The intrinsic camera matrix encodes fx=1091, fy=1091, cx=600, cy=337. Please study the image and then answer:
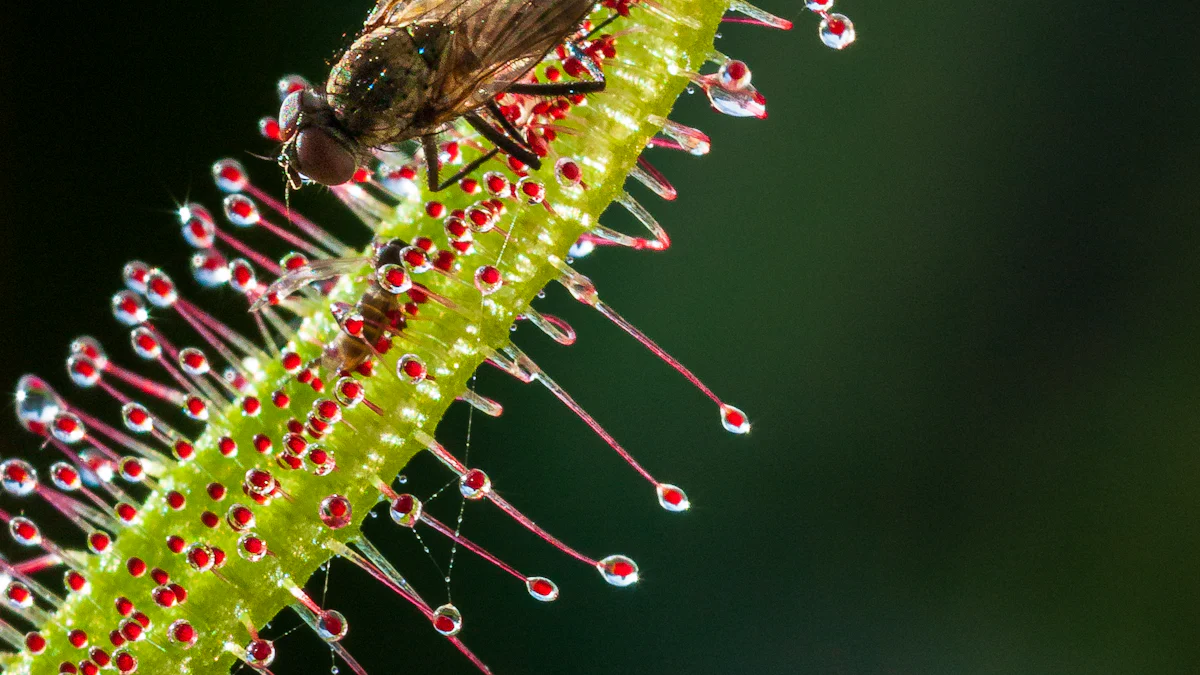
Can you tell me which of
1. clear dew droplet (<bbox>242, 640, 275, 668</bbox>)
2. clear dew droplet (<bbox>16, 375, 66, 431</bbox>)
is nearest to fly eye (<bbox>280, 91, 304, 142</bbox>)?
clear dew droplet (<bbox>16, 375, 66, 431</bbox>)

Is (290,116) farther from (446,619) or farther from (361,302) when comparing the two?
(446,619)

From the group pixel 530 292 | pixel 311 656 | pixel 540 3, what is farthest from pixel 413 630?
pixel 540 3

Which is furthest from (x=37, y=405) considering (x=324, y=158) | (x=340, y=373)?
(x=324, y=158)

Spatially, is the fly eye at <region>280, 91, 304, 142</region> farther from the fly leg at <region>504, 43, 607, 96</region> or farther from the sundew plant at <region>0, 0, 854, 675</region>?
the fly leg at <region>504, 43, 607, 96</region>

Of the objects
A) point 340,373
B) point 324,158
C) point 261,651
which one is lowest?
point 261,651

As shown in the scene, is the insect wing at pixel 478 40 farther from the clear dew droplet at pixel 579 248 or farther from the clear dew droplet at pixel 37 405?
the clear dew droplet at pixel 37 405
